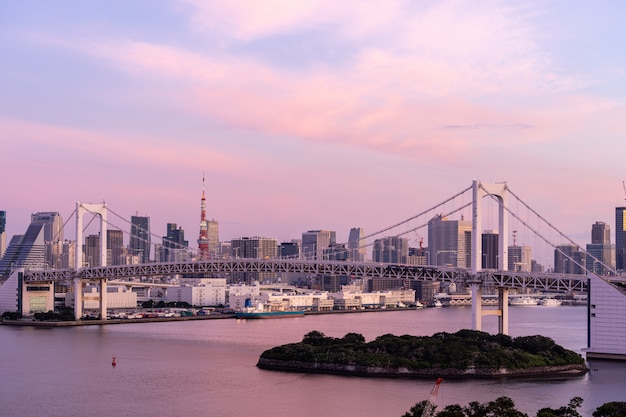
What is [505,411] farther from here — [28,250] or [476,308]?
[28,250]

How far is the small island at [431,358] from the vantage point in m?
21.8

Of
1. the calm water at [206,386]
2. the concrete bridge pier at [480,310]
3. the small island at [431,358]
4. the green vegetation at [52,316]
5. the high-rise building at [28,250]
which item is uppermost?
the high-rise building at [28,250]

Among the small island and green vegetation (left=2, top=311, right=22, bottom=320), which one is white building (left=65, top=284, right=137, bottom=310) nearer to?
green vegetation (left=2, top=311, right=22, bottom=320)

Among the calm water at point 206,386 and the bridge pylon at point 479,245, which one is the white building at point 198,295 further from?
the bridge pylon at point 479,245

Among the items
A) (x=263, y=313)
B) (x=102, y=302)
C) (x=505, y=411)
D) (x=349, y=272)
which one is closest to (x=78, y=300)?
(x=102, y=302)

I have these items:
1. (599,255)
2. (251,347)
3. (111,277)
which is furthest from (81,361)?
(599,255)

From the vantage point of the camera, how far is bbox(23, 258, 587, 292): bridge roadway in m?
26.5

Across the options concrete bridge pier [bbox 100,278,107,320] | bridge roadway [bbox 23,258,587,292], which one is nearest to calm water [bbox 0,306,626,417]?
bridge roadway [bbox 23,258,587,292]

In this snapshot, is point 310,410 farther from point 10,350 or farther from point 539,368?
point 10,350

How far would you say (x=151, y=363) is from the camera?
24.0 metres

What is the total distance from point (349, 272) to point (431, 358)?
986 cm

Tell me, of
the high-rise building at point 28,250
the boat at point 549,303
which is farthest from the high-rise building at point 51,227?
the boat at point 549,303

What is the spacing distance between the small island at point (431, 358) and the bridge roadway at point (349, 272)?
9.25 feet

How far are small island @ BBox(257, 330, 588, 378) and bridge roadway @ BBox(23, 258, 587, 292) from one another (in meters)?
2.82
